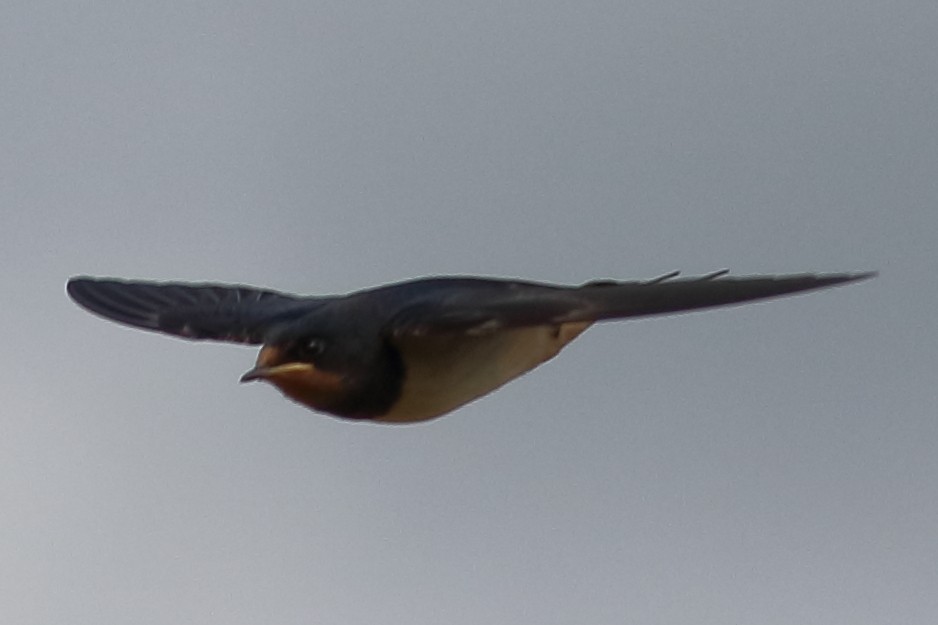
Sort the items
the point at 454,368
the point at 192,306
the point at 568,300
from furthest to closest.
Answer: the point at 192,306 → the point at 454,368 → the point at 568,300

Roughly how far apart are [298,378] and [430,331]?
0.34 metres

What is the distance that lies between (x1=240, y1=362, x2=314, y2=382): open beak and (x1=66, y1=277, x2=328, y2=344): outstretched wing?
1.10 feet

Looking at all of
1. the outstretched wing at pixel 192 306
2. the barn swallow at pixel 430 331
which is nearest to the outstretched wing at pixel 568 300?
the barn swallow at pixel 430 331

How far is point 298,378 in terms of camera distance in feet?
16.2

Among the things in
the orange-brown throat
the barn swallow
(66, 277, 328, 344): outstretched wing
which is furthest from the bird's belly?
(66, 277, 328, 344): outstretched wing

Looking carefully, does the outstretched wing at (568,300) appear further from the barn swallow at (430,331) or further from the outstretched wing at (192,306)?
the outstretched wing at (192,306)

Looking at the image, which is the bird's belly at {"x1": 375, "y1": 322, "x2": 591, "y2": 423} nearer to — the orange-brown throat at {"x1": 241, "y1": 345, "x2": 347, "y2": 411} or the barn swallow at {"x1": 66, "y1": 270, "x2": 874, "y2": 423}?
the barn swallow at {"x1": 66, "y1": 270, "x2": 874, "y2": 423}

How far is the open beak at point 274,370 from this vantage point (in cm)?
480

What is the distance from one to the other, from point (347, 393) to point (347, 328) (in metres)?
0.16

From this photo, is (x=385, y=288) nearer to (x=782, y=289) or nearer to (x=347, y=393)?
(x=347, y=393)

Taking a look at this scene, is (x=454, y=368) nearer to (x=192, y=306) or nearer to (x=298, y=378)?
(x=298, y=378)

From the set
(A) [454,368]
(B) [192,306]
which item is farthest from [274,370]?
(B) [192,306]

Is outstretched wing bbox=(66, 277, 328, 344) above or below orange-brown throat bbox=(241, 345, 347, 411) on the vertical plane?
above

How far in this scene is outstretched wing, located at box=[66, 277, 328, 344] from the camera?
5.62 meters
